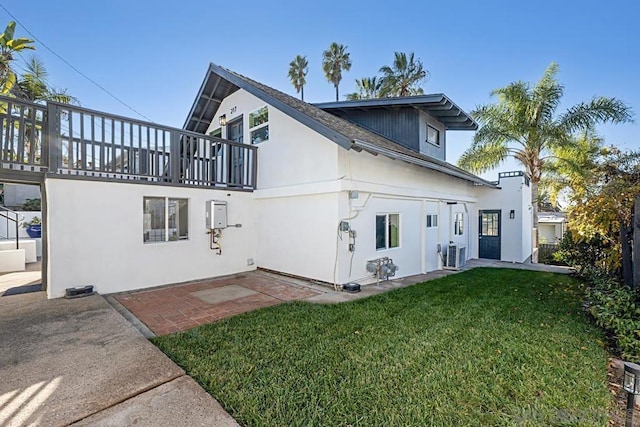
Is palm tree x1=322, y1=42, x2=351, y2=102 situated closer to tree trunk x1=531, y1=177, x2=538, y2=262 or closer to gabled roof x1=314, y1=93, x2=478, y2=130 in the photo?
gabled roof x1=314, y1=93, x2=478, y2=130

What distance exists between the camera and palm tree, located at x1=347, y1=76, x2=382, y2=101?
954 inches

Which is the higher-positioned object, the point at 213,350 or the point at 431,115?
the point at 431,115

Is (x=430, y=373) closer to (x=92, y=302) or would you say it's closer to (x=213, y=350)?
(x=213, y=350)

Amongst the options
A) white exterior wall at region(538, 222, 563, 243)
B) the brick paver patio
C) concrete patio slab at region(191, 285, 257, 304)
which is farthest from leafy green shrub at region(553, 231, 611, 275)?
white exterior wall at region(538, 222, 563, 243)

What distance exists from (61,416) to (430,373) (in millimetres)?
3485

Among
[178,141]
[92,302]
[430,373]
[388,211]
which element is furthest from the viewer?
[388,211]

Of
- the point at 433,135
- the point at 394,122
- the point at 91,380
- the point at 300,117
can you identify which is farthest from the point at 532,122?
the point at 91,380

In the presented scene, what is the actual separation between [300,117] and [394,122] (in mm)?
5955

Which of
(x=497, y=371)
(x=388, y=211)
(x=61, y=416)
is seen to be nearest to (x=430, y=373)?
(x=497, y=371)

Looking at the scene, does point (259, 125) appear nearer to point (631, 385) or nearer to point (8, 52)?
point (631, 385)

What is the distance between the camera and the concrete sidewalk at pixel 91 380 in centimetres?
248

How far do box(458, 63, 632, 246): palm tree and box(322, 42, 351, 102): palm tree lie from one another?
15695mm

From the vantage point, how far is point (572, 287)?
7898 mm

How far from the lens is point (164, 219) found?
297 inches
